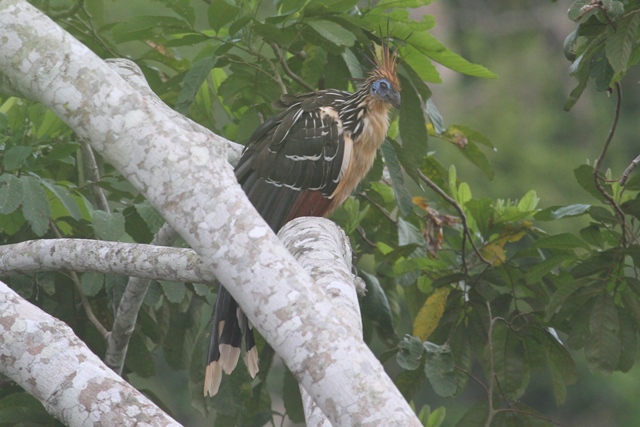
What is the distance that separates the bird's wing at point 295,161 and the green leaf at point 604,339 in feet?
3.23

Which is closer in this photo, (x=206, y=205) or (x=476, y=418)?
(x=206, y=205)

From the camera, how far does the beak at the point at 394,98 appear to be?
3223 mm

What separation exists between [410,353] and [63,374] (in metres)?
1.40

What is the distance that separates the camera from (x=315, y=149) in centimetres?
323

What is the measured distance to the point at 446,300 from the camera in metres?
3.23

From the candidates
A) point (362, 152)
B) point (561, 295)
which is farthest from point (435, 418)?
point (362, 152)

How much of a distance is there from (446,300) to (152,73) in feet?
4.57

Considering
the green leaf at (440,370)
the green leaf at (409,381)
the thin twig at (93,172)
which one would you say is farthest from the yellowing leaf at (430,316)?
the thin twig at (93,172)

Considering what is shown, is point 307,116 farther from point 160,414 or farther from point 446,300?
point 160,414

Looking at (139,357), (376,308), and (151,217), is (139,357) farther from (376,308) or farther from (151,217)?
(376,308)

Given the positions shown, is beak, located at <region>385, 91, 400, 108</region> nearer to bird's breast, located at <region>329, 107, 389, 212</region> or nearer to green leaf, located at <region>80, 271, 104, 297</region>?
bird's breast, located at <region>329, 107, 389, 212</region>

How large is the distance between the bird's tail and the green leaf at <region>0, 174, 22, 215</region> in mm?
650

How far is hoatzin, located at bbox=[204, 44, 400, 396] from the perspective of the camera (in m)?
3.13

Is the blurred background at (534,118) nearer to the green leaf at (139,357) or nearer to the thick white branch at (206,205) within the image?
the green leaf at (139,357)
